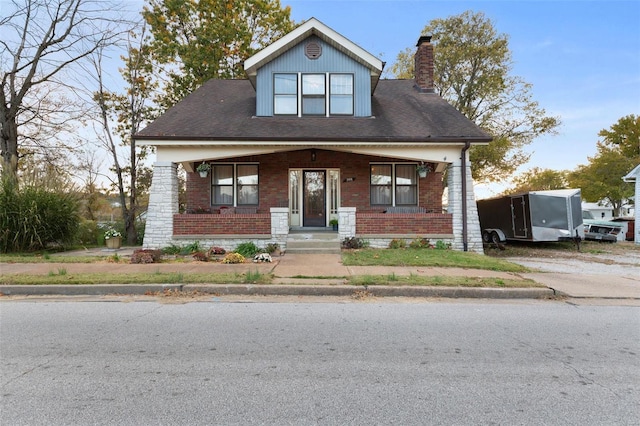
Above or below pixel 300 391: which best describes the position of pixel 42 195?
above

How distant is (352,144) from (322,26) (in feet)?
15.9

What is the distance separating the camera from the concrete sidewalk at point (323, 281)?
638cm

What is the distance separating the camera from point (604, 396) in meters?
2.97

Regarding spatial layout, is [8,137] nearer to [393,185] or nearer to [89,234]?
[89,234]

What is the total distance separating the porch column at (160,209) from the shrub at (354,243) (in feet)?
18.4

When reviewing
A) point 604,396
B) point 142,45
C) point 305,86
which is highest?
point 142,45

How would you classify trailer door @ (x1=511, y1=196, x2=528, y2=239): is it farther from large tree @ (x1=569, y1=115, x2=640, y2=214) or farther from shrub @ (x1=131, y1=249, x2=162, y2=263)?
large tree @ (x1=569, y1=115, x2=640, y2=214)

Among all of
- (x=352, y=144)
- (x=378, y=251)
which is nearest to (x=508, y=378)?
(x=378, y=251)

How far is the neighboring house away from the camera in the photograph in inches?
446

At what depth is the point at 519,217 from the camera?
1405 centimetres

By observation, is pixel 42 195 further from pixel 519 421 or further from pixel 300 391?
pixel 519 421

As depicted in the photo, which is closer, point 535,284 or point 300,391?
point 300,391

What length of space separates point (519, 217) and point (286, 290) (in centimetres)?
1152

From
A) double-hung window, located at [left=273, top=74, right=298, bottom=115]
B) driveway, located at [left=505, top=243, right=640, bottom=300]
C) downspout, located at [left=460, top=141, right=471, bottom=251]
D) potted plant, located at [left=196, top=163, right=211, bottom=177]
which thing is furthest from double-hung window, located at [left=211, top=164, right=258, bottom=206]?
driveway, located at [left=505, top=243, right=640, bottom=300]
